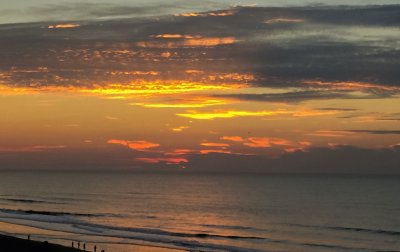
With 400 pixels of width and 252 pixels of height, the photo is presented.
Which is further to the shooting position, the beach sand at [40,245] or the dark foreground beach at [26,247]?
the beach sand at [40,245]

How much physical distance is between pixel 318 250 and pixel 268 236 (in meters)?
9.63

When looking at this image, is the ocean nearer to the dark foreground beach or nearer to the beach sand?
the beach sand

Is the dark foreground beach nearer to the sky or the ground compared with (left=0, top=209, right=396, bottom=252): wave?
nearer to the ground

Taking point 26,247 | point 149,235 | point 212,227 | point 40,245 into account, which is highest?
point 212,227

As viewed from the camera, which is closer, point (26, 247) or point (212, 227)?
point (26, 247)

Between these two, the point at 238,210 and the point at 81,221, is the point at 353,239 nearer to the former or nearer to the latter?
the point at 81,221

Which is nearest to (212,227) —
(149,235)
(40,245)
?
(149,235)

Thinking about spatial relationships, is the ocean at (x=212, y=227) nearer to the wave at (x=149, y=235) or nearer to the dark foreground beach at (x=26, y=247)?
the wave at (x=149, y=235)

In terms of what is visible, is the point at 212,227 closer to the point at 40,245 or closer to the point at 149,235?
the point at 149,235

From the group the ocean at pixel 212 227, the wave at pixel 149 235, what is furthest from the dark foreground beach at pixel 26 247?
the wave at pixel 149 235

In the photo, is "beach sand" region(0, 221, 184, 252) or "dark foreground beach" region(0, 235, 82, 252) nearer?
"dark foreground beach" region(0, 235, 82, 252)

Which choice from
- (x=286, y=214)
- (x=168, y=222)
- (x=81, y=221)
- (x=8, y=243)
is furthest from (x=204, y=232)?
(x=286, y=214)

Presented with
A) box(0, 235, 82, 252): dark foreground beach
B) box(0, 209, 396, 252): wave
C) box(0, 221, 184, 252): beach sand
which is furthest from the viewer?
box(0, 209, 396, 252): wave

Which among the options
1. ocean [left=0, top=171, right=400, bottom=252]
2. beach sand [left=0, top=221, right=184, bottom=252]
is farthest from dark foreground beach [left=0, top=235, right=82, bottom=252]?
ocean [left=0, top=171, right=400, bottom=252]
